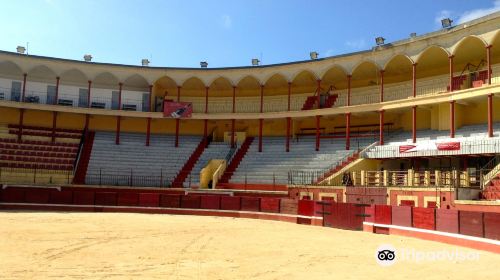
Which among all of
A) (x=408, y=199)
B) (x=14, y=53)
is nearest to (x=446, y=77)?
(x=408, y=199)

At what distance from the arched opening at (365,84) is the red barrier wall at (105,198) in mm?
18045

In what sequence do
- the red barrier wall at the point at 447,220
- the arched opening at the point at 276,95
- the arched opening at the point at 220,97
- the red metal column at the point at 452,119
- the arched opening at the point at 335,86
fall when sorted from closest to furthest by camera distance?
the red barrier wall at the point at 447,220 → the red metal column at the point at 452,119 → the arched opening at the point at 335,86 → the arched opening at the point at 276,95 → the arched opening at the point at 220,97

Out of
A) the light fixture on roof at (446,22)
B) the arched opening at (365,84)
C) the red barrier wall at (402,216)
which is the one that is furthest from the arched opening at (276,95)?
the red barrier wall at (402,216)

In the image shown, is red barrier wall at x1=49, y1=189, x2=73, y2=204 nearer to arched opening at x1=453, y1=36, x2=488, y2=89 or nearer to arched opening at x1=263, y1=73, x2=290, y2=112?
arched opening at x1=263, y1=73, x2=290, y2=112

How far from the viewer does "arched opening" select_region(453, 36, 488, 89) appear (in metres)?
27.5

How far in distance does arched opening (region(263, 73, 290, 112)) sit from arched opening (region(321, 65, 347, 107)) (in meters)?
3.13

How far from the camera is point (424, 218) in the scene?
59.1ft

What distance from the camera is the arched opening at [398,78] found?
3216 cm

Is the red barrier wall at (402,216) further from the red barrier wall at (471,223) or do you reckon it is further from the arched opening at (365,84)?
the arched opening at (365,84)

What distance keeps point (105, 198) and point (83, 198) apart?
48.8 inches

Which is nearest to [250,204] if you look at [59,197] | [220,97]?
[59,197]

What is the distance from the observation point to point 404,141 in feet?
99.4

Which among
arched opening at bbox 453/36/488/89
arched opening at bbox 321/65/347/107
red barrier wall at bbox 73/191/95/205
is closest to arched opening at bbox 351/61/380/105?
arched opening at bbox 321/65/347/107

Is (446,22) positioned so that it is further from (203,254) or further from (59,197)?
(59,197)
